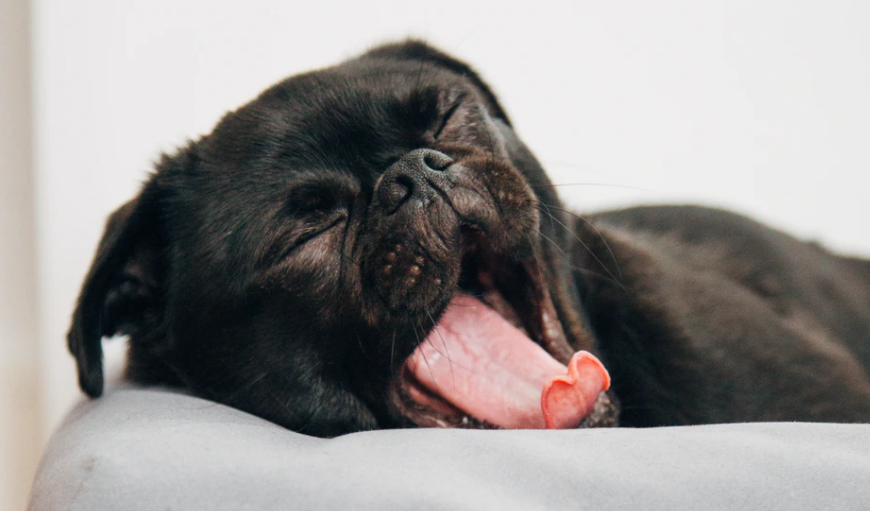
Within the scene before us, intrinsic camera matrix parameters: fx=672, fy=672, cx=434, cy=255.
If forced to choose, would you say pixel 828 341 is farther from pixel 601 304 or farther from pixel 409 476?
pixel 409 476

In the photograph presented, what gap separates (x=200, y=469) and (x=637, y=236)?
5.53ft

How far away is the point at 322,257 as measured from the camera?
1404 millimetres

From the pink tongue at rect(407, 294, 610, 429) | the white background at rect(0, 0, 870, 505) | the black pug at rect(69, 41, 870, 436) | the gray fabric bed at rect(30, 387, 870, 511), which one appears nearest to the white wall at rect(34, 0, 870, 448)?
the white background at rect(0, 0, 870, 505)

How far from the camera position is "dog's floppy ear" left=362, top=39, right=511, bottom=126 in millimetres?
1950

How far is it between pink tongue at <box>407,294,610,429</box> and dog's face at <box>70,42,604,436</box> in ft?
0.06

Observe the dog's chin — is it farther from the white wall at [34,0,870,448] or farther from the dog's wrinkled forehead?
the white wall at [34,0,870,448]

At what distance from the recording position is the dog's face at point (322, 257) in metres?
Answer: 1.38

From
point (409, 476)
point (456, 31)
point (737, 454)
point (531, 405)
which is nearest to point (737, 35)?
point (456, 31)

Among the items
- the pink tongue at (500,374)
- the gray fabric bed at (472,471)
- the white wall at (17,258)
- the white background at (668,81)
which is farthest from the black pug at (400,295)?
the white background at (668,81)

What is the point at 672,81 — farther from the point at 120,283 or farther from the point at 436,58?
the point at 120,283

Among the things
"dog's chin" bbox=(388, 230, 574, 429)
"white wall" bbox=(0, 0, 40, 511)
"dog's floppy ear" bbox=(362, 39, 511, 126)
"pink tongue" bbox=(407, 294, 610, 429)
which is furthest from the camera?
"white wall" bbox=(0, 0, 40, 511)

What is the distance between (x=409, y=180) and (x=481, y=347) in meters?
0.46

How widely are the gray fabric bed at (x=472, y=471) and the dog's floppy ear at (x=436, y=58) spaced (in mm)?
1194

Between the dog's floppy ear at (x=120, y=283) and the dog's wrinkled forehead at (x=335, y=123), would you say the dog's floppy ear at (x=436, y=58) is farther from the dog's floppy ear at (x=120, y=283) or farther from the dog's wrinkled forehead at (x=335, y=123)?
the dog's floppy ear at (x=120, y=283)
